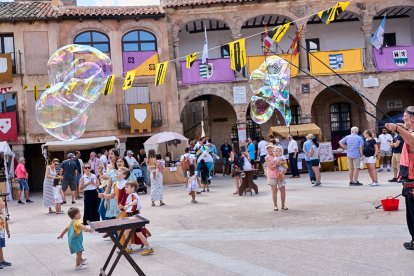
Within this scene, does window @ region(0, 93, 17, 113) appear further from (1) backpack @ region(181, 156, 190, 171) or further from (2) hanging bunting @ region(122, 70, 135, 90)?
(1) backpack @ region(181, 156, 190, 171)

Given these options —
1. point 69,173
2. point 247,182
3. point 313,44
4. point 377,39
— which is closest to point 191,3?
point 313,44

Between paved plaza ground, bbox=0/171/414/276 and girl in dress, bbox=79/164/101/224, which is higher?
girl in dress, bbox=79/164/101/224

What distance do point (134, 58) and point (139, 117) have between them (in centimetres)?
308

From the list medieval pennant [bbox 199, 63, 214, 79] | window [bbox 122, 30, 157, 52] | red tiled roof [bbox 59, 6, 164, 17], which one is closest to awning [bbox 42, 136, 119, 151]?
window [bbox 122, 30, 157, 52]

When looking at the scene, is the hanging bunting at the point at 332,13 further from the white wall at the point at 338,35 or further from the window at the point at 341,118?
the window at the point at 341,118

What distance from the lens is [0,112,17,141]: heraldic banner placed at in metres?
26.4

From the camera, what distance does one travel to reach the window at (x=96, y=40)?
90.1 feet

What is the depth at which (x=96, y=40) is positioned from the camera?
27.5 m

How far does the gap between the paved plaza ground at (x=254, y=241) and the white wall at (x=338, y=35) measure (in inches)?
668

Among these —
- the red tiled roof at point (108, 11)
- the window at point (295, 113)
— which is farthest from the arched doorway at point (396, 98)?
the red tiled roof at point (108, 11)

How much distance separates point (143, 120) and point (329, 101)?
10.9 metres

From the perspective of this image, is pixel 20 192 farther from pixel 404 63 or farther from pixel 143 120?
pixel 404 63

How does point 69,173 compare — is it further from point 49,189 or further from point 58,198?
point 58,198

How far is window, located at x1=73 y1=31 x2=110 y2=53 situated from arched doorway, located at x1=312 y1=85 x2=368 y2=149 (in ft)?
39.7
